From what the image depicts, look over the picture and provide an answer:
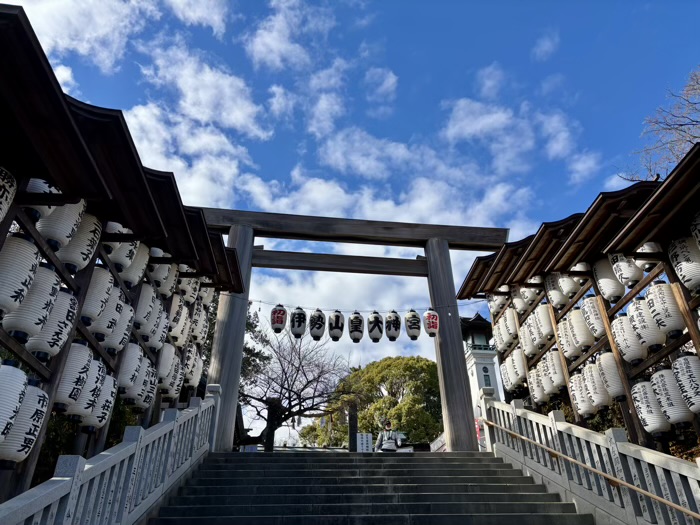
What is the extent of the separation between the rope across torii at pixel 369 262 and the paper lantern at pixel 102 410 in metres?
4.77

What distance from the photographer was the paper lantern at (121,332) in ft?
19.5

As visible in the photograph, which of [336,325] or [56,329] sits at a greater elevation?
[336,325]

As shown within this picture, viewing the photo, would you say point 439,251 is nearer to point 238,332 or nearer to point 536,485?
point 238,332

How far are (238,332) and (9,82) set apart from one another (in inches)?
320

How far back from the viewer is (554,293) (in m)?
8.62

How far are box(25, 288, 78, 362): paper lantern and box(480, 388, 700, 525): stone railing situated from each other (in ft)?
21.1

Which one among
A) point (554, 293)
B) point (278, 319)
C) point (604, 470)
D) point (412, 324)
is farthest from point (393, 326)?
point (604, 470)

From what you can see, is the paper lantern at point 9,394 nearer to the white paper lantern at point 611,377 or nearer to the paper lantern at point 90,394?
the paper lantern at point 90,394

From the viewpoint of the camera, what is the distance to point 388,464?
7848mm

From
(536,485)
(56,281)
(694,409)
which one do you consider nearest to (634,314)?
(694,409)

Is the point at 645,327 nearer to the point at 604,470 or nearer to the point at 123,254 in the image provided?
the point at 604,470

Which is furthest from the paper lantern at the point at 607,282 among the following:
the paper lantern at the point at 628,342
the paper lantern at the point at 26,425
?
the paper lantern at the point at 26,425

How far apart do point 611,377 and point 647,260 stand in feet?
5.83

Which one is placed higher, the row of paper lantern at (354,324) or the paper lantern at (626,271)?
the row of paper lantern at (354,324)
